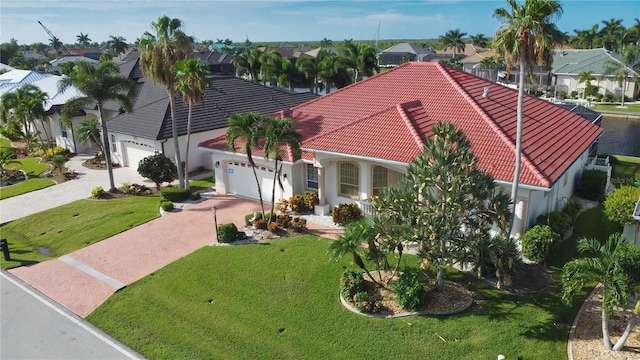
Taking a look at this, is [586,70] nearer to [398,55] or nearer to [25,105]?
[398,55]

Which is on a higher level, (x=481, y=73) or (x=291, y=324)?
(x=481, y=73)

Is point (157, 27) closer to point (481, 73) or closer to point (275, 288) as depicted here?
point (275, 288)

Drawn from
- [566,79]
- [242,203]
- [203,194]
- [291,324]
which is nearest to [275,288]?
[291,324]

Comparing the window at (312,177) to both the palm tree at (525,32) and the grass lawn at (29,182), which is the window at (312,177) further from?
the grass lawn at (29,182)

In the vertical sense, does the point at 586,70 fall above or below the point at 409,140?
above

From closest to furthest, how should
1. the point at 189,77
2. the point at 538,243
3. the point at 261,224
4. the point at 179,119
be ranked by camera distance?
the point at 538,243
the point at 261,224
the point at 189,77
the point at 179,119

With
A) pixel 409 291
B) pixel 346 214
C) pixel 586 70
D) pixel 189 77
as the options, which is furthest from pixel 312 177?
pixel 586 70

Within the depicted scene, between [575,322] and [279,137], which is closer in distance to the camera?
[575,322]
